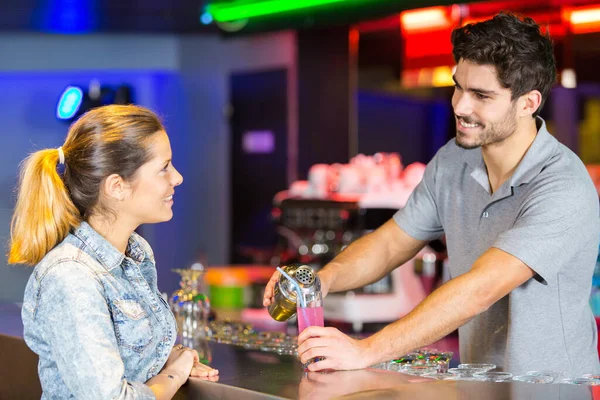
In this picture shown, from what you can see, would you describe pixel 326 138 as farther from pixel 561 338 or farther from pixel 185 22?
pixel 561 338

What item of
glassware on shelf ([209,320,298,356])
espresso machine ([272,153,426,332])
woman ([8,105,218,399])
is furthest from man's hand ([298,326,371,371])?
espresso machine ([272,153,426,332])

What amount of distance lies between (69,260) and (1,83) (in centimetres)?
803

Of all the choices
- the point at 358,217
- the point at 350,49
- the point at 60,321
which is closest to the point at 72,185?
the point at 60,321

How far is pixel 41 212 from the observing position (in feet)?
6.54

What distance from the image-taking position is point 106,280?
1.95m

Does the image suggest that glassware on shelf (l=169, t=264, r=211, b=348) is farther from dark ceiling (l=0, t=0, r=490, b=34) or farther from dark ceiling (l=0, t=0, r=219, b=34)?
dark ceiling (l=0, t=0, r=219, b=34)

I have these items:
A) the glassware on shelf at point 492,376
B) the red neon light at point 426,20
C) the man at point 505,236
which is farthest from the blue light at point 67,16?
the glassware on shelf at point 492,376

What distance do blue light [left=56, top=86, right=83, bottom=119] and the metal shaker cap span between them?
6613mm

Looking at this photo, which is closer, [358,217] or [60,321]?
[60,321]

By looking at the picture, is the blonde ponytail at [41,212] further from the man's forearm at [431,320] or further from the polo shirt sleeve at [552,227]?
the polo shirt sleeve at [552,227]

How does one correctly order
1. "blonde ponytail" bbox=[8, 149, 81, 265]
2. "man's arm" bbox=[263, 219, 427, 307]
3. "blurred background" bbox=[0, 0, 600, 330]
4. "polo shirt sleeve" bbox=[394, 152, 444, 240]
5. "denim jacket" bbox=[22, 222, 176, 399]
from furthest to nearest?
"blurred background" bbox=[0, 0, 600, 330], "polo shirt sleeve" bbox=[394, 152, 444, 240], "man's arm" bbox=[263, 219, 427, 307], "blonde ponytail" bbox=[8, 149, 81, 265], "denim jacket" bbox=[22, 222, 176, 399]

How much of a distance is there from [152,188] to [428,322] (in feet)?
2.35

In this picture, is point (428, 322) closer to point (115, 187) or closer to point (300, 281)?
point (300, 281)

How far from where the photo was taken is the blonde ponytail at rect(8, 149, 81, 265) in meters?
1.98
